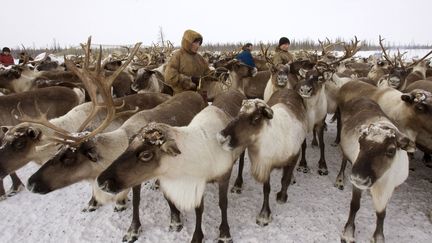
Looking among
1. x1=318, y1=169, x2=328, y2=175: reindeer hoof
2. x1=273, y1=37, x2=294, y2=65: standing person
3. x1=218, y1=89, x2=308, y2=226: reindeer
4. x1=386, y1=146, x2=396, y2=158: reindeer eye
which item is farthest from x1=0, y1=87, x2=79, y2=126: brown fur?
x1=273, y1=37, x2=294, y2=65: standing person

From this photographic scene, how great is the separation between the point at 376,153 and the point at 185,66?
141 inches

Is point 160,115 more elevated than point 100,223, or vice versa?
point 160,115

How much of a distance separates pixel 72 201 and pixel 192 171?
2.25 m

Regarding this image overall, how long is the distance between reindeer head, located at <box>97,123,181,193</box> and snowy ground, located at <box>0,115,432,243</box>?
3.62 feet

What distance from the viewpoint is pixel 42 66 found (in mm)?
9711

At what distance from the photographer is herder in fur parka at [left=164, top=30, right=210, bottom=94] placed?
5.27m

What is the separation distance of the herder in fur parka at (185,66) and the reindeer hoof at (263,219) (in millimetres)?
2674

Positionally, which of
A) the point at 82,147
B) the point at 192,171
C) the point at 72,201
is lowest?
the point at 72,201

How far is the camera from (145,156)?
271cm

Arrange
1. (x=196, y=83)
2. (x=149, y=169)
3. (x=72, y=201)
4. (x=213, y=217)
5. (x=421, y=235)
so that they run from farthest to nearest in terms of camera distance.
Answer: (x=196, y=83) < (x=72, y=201) < (x=213, y=217) < (x=421, y=235) < (x=149, y=169)

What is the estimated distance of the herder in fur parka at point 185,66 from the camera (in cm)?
527

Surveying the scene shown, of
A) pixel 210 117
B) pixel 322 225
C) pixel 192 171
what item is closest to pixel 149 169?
pixel 192 171

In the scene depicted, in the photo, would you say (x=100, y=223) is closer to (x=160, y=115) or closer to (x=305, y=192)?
(x=160, y=115)

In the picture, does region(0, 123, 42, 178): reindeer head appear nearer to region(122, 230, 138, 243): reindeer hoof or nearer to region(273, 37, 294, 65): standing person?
region(122, 230, 138, 243): reindeer hoof
